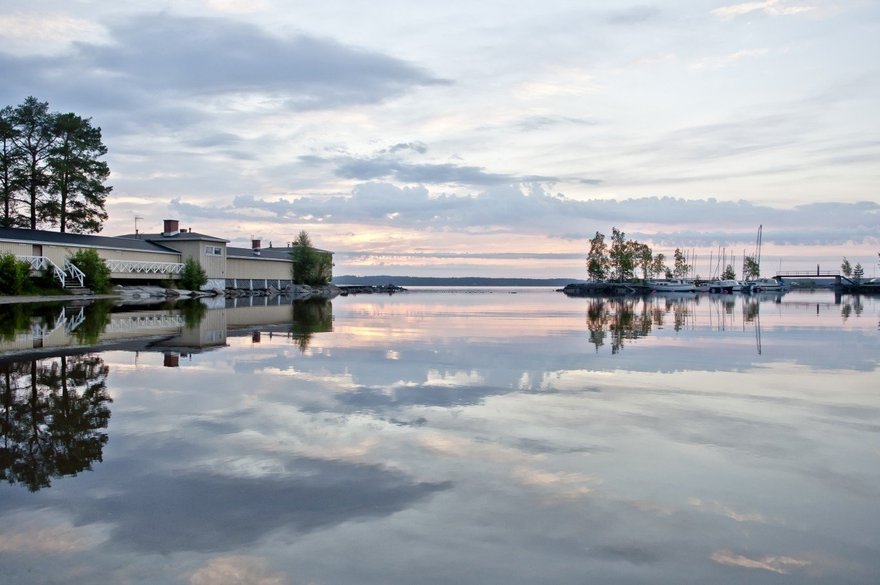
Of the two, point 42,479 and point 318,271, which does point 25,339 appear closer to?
point 42,479

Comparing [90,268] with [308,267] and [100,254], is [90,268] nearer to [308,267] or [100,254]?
[100,254]

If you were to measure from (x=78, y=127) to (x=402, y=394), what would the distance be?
68721 millimetres

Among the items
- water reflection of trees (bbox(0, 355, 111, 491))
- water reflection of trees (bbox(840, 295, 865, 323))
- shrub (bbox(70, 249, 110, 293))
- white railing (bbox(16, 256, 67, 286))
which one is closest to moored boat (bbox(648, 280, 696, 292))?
water reflection of trees (bbox(840, 295, 865, 323))

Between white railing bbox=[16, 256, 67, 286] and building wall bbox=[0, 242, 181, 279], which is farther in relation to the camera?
white railing bbox=[16, 256, 67, 286]

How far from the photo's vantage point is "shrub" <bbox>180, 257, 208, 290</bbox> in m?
73.5

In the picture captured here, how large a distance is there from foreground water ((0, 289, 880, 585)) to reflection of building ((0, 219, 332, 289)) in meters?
46.0

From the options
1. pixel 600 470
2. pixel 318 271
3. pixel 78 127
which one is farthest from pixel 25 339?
pixel 318 271

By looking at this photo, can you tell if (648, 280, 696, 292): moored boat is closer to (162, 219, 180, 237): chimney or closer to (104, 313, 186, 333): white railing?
(162, 219, 180, 237): chimney

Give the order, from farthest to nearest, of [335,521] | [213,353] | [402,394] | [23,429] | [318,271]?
[318,271]
[213,353]
[402,394]
[23,429]
[335,521]

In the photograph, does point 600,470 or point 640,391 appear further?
point 640,391

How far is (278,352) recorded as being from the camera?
809 inches

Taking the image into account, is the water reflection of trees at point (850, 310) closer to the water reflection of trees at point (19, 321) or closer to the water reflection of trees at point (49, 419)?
the water reflection of trees at point (49, 419)

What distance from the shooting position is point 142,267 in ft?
230

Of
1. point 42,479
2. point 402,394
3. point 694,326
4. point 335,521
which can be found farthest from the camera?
point 694,326
